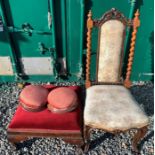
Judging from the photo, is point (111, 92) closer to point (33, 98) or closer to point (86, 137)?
point (86, 137)

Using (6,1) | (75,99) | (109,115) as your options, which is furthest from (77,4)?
(109,115)

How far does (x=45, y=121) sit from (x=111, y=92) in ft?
2.99

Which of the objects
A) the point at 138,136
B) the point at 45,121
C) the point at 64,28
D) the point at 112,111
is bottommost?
the point at 138,136

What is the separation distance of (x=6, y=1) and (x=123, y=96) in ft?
6.89

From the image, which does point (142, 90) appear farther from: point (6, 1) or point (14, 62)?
point (6, 1)

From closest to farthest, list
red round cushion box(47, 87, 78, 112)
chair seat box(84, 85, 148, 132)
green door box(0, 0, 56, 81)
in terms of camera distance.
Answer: chair seat box(84, 85, 148, 132)
red round cushion box(47, 87, 78, 112)
green door box(0, 0, 56, 81)

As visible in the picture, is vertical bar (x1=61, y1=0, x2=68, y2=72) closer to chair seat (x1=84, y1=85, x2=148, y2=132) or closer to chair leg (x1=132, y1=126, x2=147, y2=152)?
chair seat (x1=84, y1=85, x2=148, y2=132)

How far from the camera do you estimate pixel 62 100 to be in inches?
115

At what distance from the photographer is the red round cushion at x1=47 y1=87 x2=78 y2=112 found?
2.91 meters

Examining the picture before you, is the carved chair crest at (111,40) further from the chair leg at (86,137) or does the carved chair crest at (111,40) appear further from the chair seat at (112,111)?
the chair leg at (86,137)

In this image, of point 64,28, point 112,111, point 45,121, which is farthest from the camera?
point 64,28

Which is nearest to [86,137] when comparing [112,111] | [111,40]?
[112,111]

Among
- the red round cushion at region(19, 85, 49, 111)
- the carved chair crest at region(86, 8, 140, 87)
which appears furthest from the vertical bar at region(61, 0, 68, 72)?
the red round cushion at region(19, 85, 49, 111)

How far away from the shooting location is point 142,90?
401cm
